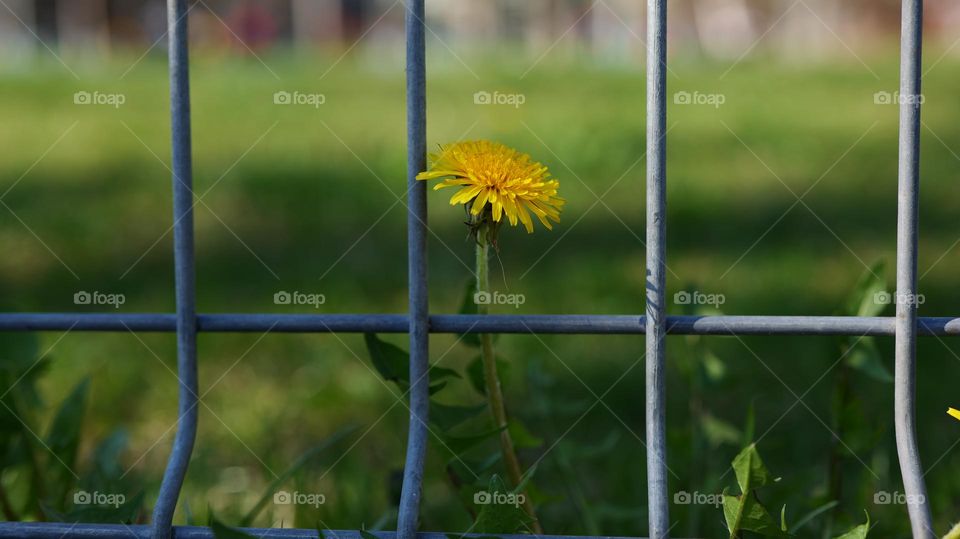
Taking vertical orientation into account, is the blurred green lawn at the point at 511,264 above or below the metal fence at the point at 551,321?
above

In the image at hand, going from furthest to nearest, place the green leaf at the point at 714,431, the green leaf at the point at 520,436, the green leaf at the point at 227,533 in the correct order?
the green leaf at the point at 714,431 → the green leaf at the point at 520,436 → the green leaf at the point at 227,533

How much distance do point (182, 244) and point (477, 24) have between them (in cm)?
1264

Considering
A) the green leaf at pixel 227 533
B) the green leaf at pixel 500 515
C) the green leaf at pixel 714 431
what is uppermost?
the green leaf at pixel 714 431

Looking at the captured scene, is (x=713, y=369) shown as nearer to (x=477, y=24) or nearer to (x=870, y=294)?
(x=870, y=294)

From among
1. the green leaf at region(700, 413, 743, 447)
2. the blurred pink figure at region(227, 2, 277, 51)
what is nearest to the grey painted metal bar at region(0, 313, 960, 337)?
the green leaf at region(700, 413, 743, 447)

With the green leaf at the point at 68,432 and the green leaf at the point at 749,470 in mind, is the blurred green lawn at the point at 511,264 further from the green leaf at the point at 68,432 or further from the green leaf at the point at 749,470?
the green leaf at the point at 749,470

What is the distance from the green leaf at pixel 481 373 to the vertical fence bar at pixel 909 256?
380 millimetres

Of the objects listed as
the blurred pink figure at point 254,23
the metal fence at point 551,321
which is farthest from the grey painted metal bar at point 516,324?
Answer: the blurred pink figure at point 254,23

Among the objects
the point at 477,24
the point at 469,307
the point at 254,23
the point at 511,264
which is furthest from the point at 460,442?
the point at 254,23

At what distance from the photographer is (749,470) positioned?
2.61 ft

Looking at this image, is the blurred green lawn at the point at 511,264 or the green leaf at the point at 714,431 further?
the blurred green lawn at the point at 511,264

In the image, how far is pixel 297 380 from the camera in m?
2.08

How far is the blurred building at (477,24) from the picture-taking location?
1061 centimetres

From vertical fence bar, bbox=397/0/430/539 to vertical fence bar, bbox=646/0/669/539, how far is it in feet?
0.58
